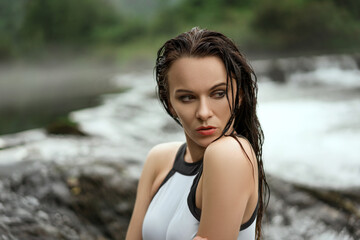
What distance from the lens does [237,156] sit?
56.9 inches

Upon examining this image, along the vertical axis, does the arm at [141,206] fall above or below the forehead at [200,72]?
below

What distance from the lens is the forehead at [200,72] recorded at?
61.2 inches

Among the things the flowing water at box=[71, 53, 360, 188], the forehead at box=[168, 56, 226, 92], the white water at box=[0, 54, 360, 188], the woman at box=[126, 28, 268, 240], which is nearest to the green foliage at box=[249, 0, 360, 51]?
the flowing water at box=[71, 53, 360, 188]

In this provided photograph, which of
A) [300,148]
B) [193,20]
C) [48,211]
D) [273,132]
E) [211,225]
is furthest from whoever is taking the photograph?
[193,20]

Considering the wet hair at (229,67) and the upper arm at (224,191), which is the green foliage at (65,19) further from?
the upper arm at (224,191)

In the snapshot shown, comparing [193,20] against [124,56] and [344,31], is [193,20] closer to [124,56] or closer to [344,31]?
[124,56]

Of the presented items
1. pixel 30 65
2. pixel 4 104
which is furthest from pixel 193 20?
pixel 4 104

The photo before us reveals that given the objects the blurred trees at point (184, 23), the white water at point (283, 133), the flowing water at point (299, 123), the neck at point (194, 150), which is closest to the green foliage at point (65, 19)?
the blurred trees at point (184, 23)

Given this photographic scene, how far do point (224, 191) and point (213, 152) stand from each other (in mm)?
147

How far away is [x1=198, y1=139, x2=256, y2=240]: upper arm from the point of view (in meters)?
1.42

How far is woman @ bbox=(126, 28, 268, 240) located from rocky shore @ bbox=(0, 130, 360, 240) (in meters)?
2.01

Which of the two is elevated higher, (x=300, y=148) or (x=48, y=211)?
(x=48, y=211)

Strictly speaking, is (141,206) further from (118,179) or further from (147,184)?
(118,179)

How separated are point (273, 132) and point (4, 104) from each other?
1168 centimetres
